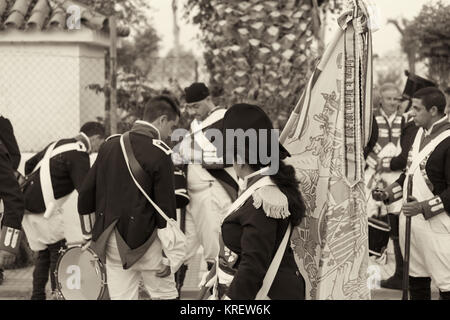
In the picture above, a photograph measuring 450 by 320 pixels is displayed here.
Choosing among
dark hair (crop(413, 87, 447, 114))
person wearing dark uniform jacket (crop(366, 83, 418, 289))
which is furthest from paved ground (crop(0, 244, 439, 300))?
dark hair (crop(413, 87, 447, 114))

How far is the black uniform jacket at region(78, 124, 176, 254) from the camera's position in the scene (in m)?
6.26

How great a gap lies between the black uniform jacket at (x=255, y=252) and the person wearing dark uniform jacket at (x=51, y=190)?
3.58 meters

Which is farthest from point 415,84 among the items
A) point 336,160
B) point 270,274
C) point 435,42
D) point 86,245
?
point 435,42

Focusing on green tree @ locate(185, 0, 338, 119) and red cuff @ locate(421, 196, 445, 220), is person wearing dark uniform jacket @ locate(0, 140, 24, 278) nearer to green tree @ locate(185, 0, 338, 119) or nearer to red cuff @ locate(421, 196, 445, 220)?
red cuff @ locate(421, 196, 445, 220)

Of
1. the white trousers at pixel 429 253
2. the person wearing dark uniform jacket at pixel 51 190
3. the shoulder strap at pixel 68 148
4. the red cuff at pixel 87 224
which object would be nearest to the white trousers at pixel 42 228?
the person wearing dark uniform jacket at pixel 51 190

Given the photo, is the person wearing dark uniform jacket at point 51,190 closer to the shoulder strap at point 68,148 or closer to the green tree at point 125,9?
the shoulder strap at point 68,148

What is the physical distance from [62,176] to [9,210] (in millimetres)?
2313

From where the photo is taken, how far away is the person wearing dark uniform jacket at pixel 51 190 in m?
7.89

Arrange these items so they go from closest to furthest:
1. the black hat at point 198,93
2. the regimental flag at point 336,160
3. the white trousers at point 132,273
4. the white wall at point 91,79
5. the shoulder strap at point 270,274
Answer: the shoulder strap at point 270,274, the regimental flag at point 336,160, the white trousers at point 132,273, the black hat at point 198,93, the white wall at point 91,79

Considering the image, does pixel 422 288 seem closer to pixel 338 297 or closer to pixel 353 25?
pixel 338 297

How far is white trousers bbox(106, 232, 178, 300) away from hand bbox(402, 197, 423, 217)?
1.86 m

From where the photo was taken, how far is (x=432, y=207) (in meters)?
6.62

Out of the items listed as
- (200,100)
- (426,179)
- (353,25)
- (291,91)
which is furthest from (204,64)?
(353,25)

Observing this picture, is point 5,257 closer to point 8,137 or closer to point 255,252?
point 8,137
